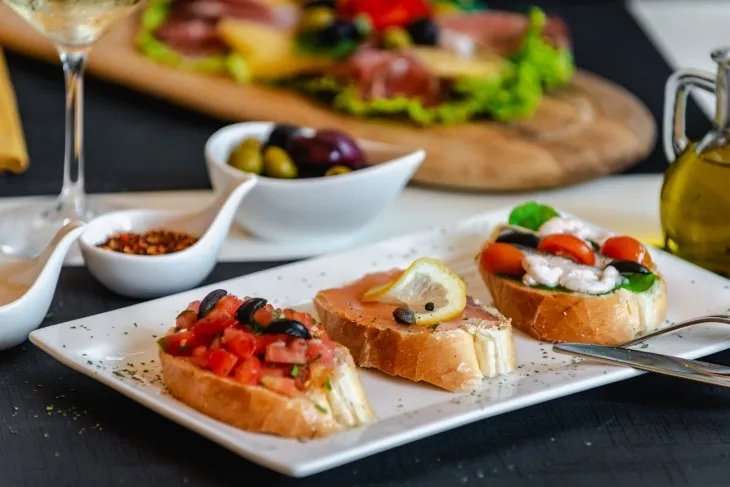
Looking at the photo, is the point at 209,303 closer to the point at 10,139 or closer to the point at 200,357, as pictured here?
the point at 200,357

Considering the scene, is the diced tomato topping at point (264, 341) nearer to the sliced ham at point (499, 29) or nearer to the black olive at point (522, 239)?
the black olive at point (522, 239)

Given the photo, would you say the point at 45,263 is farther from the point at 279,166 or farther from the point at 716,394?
the point at 716,394

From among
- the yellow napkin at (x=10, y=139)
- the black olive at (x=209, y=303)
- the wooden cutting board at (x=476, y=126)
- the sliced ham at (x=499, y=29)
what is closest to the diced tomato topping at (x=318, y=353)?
the black olive at (x=209, y=303)

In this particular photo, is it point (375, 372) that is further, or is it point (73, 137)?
point (73, 137)

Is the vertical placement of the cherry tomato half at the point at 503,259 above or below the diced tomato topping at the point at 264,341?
below

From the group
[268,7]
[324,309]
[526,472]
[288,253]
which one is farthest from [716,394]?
[268,7]

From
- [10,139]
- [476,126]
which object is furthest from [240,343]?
[476,126]
